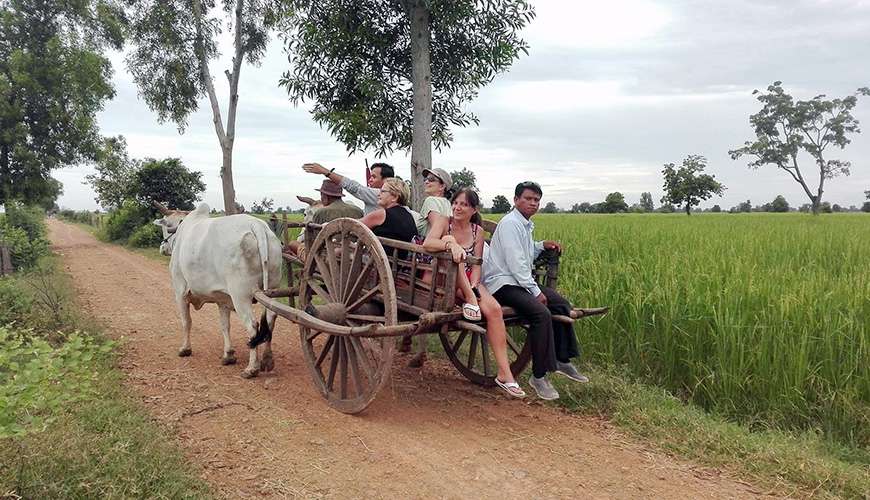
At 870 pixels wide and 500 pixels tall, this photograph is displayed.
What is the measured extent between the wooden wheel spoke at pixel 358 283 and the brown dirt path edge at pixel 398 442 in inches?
35.0

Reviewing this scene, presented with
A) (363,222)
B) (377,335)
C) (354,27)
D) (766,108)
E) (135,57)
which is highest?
(766,108)

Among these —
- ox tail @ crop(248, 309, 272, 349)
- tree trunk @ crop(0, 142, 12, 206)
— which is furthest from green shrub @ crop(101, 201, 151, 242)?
ox tail @ crop(248, 309, 272, 349)

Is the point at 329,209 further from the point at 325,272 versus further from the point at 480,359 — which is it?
the point at 480,359

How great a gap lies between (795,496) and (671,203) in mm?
36402

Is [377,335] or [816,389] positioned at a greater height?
[377,335]

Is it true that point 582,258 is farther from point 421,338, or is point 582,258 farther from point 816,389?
point 816,389

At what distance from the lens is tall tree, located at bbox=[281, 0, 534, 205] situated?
778 cm

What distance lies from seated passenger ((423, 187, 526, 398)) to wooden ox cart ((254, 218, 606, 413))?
4.1 inches

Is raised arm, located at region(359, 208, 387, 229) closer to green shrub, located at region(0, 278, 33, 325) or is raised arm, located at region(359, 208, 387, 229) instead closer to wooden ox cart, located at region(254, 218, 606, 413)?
wooden ox cart, located at region(254, 218, 606, 413)

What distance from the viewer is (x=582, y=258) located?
7.64m

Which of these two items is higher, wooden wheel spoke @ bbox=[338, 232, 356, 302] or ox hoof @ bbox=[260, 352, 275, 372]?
wooden wheel spoke @ bbox=[338, 232, 356, 302]

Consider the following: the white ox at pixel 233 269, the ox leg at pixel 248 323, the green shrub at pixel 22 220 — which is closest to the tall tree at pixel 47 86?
the green shrub at pixel 22 220

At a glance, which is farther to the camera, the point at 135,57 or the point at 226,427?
the point at 135,57

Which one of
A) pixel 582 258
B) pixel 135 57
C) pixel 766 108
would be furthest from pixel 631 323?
pixel 766 108
